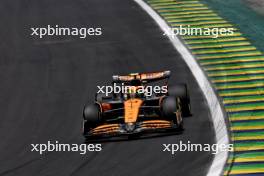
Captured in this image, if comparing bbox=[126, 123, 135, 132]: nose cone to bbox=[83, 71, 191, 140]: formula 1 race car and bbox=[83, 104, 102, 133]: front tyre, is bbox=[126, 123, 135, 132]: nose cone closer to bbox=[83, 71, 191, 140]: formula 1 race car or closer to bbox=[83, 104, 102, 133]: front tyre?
bbox=[83, 71, 191, 140]: formula 1 race car

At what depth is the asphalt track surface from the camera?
16.5m

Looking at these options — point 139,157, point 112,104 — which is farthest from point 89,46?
point 139,157

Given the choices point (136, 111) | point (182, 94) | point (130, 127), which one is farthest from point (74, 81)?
point (130, 127)

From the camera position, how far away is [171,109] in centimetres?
1731

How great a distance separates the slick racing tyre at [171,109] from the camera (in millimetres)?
17312

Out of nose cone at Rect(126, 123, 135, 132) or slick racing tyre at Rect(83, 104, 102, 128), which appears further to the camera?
slick racing tyre at Rect(83, 104, 102, 128)

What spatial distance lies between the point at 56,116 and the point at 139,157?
3.68 m

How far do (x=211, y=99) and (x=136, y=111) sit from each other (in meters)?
3.08

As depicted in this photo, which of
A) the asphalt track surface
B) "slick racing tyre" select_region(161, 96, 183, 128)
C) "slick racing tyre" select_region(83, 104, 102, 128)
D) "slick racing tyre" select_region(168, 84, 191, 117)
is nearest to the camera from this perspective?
the asphalt track surface

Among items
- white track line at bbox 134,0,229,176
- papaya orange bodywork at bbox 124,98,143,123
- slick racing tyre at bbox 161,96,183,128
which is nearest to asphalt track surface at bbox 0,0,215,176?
white track line at bbox 134,0,229,176

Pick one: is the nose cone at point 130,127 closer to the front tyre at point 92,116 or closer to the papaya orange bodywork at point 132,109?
the papaya orange bodywork at point 132,109

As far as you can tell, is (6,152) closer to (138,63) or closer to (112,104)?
(112,104)

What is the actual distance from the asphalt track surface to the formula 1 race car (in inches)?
14.4

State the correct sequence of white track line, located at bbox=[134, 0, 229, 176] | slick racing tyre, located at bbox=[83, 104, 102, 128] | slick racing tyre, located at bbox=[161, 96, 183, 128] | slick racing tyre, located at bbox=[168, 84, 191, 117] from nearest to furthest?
white track line, located at bbox=[134, 0, 229, 176] < slick racing tyre, located at bbox=[161, 96, 183, 128] < slick racing tyre, located at bbox=[83, 104, 102, 128] < slick racing tyre, located at bbox=[168, 84, 191, 117]
